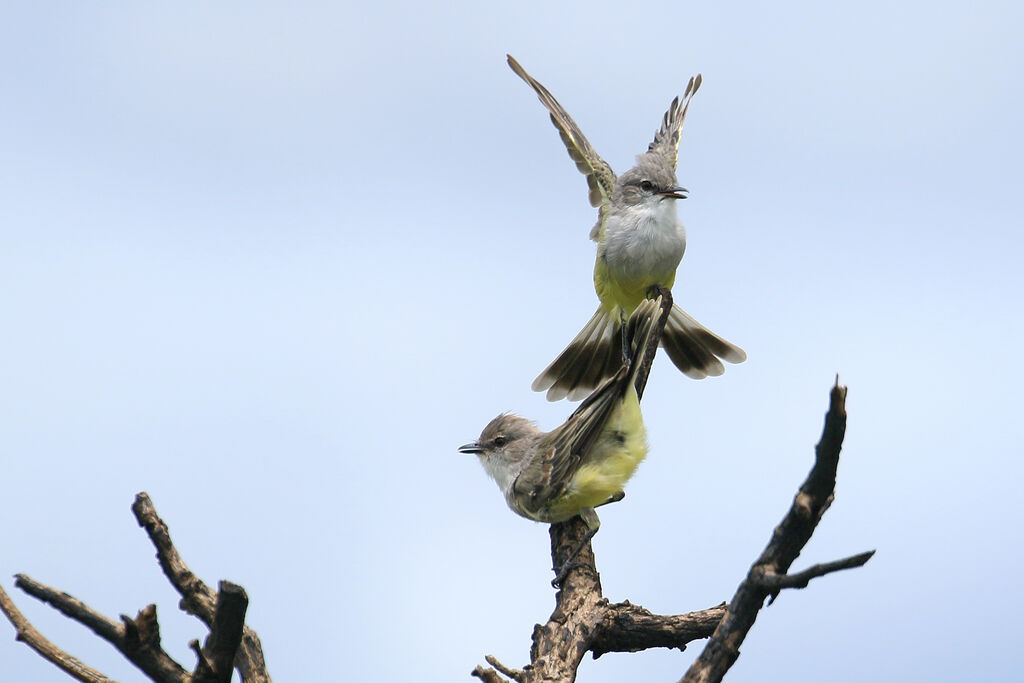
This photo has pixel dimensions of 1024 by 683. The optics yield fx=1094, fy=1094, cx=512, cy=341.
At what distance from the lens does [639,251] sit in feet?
31.3

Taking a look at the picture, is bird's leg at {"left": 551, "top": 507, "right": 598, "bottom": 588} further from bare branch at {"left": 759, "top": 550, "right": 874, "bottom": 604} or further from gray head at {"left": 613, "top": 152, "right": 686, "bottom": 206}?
gray head at {"left": 613, "top": 152, "right": 686, "bottom": 206}

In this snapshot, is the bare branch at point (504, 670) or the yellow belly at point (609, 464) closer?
the bare branch at point (504, 670)

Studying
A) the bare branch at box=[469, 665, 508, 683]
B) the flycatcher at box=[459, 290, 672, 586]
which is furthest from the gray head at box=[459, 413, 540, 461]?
the bare branch at box=[469, 665, 508, 683]

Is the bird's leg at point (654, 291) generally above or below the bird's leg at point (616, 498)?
above

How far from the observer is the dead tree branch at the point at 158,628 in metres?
4.25

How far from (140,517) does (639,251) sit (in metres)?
5.89

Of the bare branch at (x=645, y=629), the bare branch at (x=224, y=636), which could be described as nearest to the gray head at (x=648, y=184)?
the bare branch at (x=645, y=629)

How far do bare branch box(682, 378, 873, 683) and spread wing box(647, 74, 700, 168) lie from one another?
723 centimetres

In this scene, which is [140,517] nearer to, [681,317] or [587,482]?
[587,482]

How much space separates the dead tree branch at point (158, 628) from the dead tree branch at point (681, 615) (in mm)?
1797

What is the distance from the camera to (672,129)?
39.5ft

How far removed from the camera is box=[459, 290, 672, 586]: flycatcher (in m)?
7.68

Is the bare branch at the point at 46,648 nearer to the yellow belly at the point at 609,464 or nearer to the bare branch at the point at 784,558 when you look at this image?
the bare branch at the point at 784,558

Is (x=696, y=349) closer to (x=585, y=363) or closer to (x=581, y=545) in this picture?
(x=585, y=363)
